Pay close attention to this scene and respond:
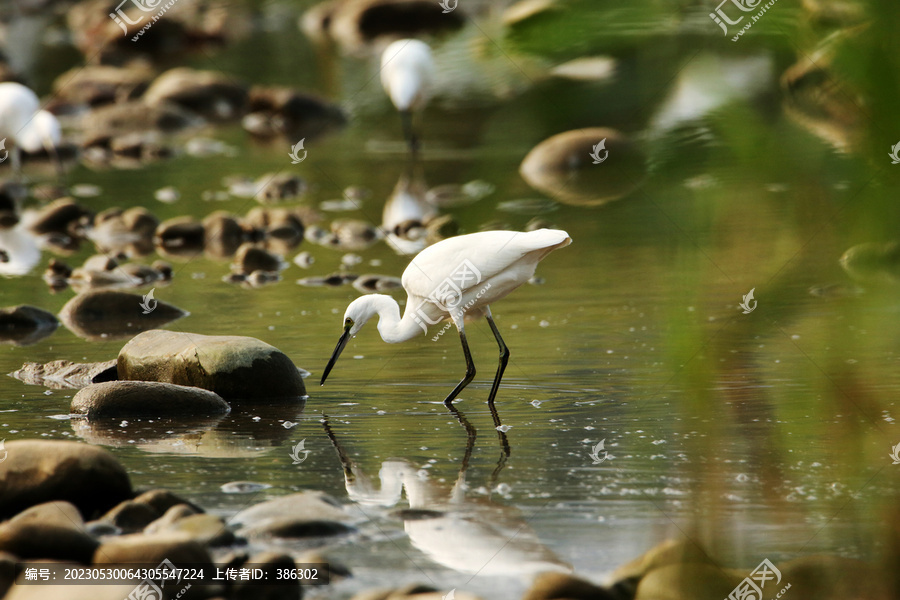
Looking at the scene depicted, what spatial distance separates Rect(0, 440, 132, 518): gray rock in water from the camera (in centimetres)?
423

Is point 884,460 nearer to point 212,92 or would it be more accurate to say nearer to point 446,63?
point 446,63

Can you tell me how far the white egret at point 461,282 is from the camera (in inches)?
241

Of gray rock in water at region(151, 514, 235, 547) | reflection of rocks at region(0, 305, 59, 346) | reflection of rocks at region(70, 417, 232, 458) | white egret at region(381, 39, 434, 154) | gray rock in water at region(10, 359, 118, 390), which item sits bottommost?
reflection of rocks at region(0, 305, 59, 346)

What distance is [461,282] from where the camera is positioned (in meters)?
6.17

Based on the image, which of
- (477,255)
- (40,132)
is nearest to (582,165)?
(40,132)

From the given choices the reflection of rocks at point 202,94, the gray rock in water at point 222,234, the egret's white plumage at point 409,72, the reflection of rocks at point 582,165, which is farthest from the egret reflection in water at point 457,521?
the reflection of rocks at point 202,94

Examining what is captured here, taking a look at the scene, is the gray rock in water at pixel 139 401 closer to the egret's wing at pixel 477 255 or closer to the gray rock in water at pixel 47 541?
the egret's wing at pixel 477 255

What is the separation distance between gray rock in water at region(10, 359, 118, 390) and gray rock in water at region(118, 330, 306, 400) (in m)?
0.42

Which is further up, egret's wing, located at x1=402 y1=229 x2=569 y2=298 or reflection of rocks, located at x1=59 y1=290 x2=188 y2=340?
egret's wing, located at x1=402 y1=229 x2=569 y2=298

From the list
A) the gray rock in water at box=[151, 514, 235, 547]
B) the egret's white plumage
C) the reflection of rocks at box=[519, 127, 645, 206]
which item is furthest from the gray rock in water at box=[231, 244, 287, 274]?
the gray rock in water at box=[151, 514, 235, 547]

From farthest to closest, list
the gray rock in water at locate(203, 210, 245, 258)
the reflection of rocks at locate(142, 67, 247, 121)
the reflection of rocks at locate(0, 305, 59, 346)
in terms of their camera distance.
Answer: the reflection of rocks at locate(142, 67, 247, 121) < the gray rock in water at locate(203, 210, 245, 258) < the reflection of rocks at locate(0, 305, 59, 346)

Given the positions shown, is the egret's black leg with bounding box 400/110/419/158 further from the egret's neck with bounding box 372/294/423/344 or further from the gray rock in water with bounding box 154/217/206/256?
the egret's neck with bounding box 372/294/423/344

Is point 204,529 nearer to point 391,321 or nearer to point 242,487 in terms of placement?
point 242,487

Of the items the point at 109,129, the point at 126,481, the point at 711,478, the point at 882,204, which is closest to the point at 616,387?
the point at 711,478
